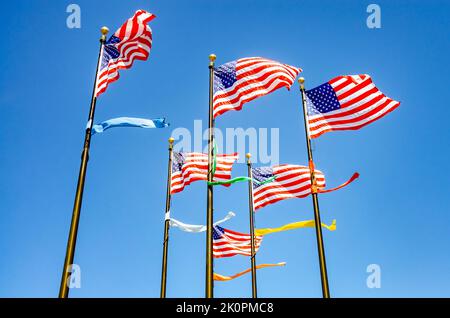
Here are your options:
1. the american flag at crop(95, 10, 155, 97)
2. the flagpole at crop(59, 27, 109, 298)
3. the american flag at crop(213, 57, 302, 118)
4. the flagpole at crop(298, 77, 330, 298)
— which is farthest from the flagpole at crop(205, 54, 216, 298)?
the flagpole at crop(59, 27, 109, 298)

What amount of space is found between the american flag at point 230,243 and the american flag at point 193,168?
3559 millimetres

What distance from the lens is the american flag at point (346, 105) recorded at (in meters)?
12.8

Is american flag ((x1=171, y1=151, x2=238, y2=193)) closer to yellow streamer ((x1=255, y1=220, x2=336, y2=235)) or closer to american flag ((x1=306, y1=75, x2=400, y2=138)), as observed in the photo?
yellow streamer ((x1=255, y1=220, x2=336, y2=235))

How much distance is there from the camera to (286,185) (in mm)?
15953

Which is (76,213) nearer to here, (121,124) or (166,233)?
(121,124)

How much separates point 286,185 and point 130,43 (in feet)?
27.5

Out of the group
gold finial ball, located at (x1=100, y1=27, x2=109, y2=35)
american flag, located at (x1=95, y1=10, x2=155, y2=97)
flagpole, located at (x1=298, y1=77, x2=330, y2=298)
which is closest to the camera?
flagpole, located at (x1=298, y1=77, x2=330, y2=298)

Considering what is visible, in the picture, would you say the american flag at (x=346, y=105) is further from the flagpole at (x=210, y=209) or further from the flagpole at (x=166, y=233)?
the flagpole at (x=166, y=233)

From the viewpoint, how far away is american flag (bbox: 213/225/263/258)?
1820 centimetres

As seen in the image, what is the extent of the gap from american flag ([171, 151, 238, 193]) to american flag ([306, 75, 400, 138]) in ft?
14.9
